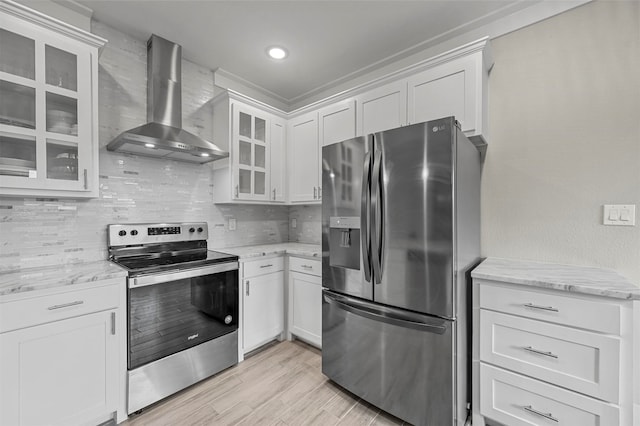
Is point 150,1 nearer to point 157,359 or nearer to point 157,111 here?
point 157,111

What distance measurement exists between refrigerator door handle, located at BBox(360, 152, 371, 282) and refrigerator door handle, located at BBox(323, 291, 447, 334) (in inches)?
7.7

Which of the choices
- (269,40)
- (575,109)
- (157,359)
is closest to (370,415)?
(157,359)

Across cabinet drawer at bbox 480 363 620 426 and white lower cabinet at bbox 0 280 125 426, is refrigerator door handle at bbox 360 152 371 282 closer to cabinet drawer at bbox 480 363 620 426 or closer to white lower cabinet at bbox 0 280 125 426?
cabinet drawer at bbox 480 363 620 426

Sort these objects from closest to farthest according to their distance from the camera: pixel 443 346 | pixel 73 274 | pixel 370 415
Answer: pixel 443 346 < pixel 73 274 < pixel 370 415

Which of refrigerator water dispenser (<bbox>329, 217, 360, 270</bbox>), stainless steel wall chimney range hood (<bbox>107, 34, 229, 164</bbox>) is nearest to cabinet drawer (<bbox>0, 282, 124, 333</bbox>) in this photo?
stainless steel wall chimney range hood (<bbox>107, 34, 229, 164</bbox>)

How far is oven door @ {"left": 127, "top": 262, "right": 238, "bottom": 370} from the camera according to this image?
170 cm

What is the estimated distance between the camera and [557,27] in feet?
5.94

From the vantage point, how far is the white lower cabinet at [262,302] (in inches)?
92.0

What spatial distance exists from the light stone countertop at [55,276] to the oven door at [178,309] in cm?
16

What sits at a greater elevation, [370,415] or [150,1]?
[150,1]

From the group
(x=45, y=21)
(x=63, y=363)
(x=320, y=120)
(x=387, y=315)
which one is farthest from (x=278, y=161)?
(x=63, y=363)

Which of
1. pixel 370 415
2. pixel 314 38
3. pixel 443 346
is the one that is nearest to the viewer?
pixel 443 346

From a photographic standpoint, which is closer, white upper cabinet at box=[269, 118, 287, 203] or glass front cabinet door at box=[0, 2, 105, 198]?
glass front cabinet door at box=[0, 2, 105, 198]

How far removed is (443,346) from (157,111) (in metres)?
2.67
